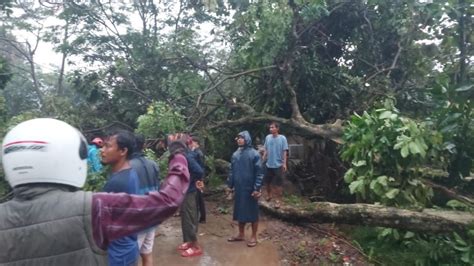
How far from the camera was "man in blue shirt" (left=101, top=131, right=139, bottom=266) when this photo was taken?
10.2 ft

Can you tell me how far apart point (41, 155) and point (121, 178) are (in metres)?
→ 1.80

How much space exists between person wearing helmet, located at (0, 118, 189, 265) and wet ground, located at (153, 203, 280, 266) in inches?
160

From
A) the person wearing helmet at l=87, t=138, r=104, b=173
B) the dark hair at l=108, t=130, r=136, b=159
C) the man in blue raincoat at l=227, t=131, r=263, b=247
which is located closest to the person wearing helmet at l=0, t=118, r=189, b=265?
the dark hair at l=108, t=130, r=136, b=159

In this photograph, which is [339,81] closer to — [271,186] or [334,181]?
[334,181]

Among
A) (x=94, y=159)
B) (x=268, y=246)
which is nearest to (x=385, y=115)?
(x=268, y=246)

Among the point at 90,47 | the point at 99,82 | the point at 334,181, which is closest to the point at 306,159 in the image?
the point at 334,181

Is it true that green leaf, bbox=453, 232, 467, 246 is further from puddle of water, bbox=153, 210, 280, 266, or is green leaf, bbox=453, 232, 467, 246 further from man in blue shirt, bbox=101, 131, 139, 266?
man in blue shirt, bbox=101, 131, 139, 266

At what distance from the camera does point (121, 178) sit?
3148 millimetres

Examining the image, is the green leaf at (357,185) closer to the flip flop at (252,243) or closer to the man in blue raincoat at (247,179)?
the man in blue raincoat at (247,179)

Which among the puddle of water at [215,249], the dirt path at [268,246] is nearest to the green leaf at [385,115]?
the dirt path at [268,246]

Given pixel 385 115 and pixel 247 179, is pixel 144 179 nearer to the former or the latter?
pixel 247 179

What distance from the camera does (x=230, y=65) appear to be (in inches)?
422

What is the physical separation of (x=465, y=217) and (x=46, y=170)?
4.53 meters

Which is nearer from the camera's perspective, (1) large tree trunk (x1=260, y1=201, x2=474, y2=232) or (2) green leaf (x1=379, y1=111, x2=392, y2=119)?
(1) large tree trunk (x1=260, y1=201, x2=474, y2=232)
